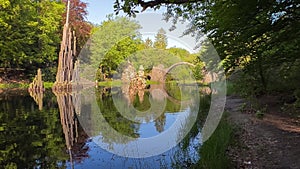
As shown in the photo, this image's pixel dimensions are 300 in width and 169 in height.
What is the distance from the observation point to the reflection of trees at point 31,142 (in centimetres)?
496

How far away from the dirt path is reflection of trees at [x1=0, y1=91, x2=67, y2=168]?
10.1ft

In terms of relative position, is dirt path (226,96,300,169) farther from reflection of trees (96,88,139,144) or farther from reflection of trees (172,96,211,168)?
reflection of trees (96,88,139,144)

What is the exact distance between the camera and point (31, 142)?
20.4 ft

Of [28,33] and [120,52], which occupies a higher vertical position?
[28,33]

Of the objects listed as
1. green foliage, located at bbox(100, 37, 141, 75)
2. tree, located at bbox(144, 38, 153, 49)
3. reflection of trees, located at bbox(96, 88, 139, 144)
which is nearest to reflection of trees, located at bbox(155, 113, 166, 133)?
reflection of trees, located at bbox(96, 88, 139, 144)

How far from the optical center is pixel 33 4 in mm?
29844

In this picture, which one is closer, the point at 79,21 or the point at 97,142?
the point at 97,142

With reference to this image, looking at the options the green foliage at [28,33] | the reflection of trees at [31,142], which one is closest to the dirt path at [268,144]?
the reflection of trees at [31,142]

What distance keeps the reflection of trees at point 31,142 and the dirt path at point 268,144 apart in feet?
10.1

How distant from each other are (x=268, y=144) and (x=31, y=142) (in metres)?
4.83

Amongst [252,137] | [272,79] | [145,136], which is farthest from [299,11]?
[272,79]

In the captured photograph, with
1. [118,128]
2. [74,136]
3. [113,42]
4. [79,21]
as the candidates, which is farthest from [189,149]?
[79,21]

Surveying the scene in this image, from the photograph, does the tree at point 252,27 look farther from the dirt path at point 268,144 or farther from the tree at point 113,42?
the tree at point 113,42

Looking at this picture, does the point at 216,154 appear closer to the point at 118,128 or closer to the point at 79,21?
the point at 118,128
